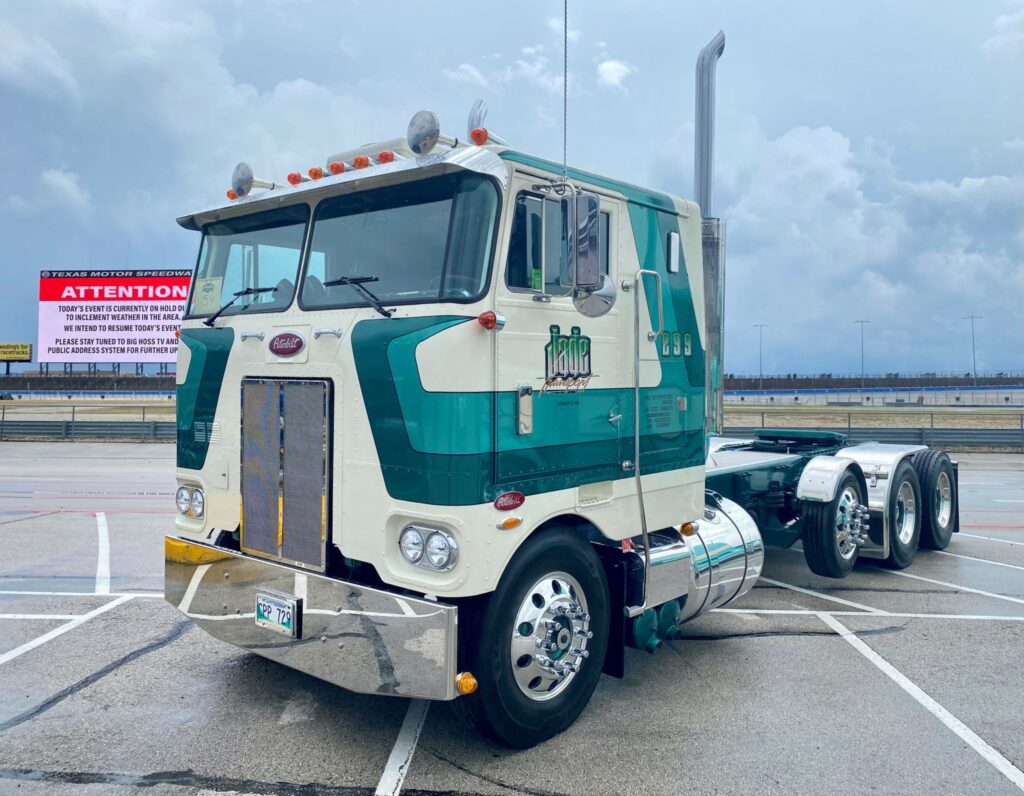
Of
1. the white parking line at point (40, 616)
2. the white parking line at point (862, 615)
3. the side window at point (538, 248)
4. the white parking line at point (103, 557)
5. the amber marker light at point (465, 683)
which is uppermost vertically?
the side window at point (538, 248)

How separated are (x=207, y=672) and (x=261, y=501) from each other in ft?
5.02

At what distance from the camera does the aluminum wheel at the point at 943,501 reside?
9.62m

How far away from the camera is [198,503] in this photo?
501 cm

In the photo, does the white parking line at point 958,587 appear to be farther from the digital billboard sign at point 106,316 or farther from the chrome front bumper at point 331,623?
the digital billboard sign at point 106,316

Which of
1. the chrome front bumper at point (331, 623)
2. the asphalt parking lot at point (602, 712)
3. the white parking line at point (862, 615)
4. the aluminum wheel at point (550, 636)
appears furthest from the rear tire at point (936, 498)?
the chrome front bumper at point (331, 623)

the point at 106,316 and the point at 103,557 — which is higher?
the point at 106,316

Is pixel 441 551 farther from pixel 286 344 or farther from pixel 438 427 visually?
pixel 286 344

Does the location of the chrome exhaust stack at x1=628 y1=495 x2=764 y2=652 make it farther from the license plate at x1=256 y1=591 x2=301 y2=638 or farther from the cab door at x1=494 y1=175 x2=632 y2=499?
the license plate at x1=256 y1=591 x2=301 y2=638

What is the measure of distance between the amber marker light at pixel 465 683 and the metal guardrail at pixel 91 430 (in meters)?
27.4

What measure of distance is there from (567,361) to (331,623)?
1819mm

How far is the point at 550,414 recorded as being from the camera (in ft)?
14.1

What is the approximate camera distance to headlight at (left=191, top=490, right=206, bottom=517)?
4973 millimetres

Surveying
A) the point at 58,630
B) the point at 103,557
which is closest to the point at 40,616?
the point at 58,630

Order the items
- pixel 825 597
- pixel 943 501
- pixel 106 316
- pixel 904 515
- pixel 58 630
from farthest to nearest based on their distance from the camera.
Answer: pixel 106 316 → pixel 943 501 → pixel 904 515 → pixel 825 597 → pixel 58 630
